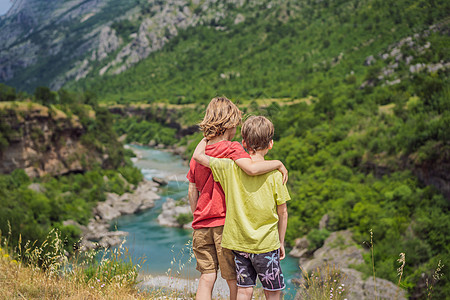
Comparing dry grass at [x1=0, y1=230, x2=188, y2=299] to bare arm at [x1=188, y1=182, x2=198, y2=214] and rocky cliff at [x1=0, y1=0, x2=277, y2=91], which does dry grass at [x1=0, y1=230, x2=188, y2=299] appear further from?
rocky cliff at [x1=0, y1=0, x2=277, y2=91]

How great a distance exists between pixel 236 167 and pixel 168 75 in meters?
93.3

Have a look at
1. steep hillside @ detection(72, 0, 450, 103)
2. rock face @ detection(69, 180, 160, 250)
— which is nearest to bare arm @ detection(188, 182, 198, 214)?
steep hillside @ detection(72, 0, 450, 103)

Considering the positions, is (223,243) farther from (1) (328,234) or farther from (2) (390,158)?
(2) (390,158)

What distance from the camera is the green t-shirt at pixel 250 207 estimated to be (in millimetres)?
2978

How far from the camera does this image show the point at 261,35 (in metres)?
87.1

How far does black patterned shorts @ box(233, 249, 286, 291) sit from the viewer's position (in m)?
2.98

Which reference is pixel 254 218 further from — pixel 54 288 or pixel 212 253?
pixel 54 288

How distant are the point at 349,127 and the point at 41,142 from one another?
1168 inches

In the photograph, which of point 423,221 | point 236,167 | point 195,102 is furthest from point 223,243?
point 195,102

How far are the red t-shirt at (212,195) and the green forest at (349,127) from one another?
642 mm

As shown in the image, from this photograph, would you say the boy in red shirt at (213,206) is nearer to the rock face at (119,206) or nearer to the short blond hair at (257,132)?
the short blond hair at (257,132)

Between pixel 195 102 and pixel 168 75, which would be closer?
pixel 195 102

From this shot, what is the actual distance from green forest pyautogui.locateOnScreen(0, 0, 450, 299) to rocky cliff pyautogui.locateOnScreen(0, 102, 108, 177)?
1510mm

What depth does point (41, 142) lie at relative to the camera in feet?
129
